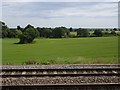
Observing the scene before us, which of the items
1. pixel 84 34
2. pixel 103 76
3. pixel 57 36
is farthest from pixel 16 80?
pixel 84 34

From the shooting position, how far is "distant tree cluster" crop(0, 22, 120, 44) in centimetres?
2811

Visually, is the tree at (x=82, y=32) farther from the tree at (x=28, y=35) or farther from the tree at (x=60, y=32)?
the tree at (x=28, y=35)

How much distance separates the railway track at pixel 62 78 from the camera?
32.7 feet

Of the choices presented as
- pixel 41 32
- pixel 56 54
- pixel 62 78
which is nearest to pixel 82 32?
pixel 41 32

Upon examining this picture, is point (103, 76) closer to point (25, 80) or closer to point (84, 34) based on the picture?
point (25, 80)

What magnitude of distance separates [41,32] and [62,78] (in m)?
22.8

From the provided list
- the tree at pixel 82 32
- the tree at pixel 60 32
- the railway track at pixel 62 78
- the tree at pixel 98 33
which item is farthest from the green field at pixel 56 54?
the tree at pixel 98 33

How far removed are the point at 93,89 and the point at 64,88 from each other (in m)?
1.04

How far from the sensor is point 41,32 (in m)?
33.7

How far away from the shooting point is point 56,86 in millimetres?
9992

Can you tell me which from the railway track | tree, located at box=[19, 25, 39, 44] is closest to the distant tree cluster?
tree, located at box=[19, 25, 39, 44]

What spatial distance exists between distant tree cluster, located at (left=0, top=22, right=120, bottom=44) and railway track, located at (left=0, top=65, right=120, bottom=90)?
45.4 ft

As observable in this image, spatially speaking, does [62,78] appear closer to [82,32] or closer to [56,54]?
[56,54]

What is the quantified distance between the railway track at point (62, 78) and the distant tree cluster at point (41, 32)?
13.8 meters
